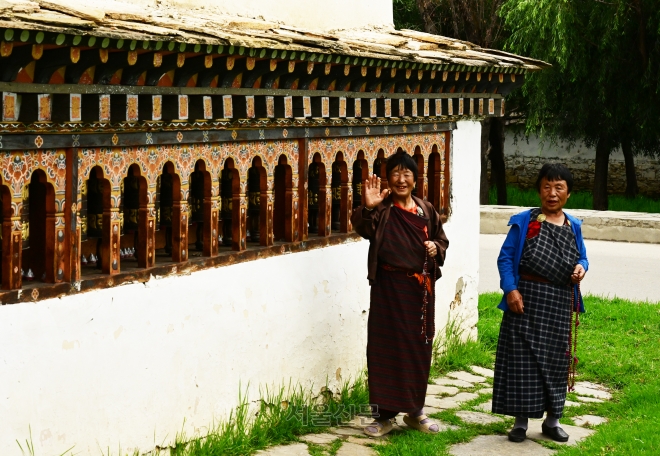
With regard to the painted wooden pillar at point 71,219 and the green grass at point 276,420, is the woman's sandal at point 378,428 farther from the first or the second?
the painted wooden pillar at point 71,219

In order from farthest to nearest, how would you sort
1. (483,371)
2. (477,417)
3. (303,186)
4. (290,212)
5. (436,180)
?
(436,180)
(483,371)
(477,417)
(303,186)
(290,212)

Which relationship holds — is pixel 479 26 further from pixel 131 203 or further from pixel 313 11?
pixel 131 203

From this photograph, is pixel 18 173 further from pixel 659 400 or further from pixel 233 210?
pixel 659 400

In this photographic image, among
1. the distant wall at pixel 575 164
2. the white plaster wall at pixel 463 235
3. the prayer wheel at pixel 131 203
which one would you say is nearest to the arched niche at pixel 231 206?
the prayer wheel at pixel 131 203

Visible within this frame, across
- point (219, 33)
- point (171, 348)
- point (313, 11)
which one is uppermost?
point (313, 11)

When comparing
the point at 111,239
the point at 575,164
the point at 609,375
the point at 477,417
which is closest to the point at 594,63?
the point at 575,164

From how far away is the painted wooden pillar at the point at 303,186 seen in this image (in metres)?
6.37

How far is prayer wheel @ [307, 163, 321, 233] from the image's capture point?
265 inches

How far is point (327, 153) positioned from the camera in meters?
6.64

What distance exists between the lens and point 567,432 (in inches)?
251

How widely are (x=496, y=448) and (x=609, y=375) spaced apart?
228 centimetres

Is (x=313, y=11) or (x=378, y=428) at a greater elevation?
(x=313, y=11)

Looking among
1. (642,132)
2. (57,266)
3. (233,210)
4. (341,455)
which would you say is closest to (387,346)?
(341,455)

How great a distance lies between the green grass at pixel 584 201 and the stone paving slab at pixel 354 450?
15842mm
